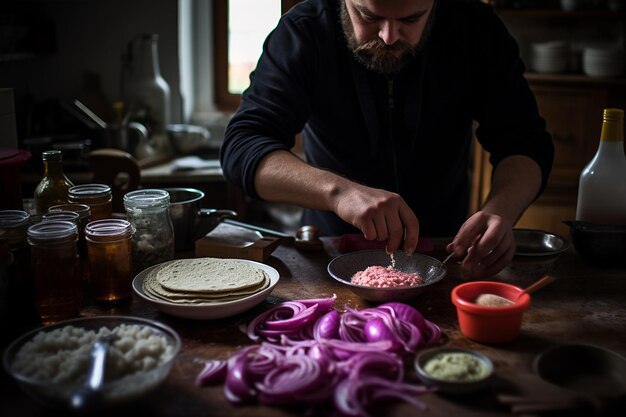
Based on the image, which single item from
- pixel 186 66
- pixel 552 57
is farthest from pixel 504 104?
pixel 186 66

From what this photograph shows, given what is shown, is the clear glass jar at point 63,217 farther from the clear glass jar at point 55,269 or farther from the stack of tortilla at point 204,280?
the stack of tortilla at point 204,280

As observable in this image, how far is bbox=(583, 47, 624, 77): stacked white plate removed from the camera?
349cm

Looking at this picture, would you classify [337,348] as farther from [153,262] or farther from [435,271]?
[153,262]

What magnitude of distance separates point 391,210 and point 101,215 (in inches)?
26.3

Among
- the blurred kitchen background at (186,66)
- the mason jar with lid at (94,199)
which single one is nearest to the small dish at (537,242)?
the mason jar with lid at (94,199)

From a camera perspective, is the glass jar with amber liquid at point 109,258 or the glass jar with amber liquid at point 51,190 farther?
the glass jar with amber liquid at point 51,190

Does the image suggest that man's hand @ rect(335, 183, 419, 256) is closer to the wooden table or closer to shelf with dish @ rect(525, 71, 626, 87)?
the wooden table

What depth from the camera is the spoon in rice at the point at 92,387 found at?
0.98 m

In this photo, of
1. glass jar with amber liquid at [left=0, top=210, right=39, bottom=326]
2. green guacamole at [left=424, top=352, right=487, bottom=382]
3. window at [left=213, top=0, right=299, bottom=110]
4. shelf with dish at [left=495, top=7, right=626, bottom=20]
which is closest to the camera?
green guacamole at [left=424, top=352, right=487, bottom=382]

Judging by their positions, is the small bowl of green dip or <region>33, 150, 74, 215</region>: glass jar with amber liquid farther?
<region>33, 150, 74, 215</region>: glass jar with amber liquid

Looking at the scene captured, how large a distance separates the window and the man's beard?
2.15 meters

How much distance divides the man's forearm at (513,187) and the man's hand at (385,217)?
0.26 metres

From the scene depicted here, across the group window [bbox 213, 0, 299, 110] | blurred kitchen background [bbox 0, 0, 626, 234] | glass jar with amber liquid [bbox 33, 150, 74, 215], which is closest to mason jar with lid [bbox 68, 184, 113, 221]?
glass jar with amber liquid [bbox 33, 150, 74, 215]

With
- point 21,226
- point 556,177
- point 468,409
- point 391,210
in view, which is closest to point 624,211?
point 391,210
